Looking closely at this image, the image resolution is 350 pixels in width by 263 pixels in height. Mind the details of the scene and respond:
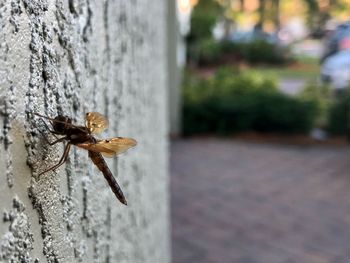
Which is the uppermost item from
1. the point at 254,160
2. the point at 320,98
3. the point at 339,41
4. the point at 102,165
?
the point at 102,165

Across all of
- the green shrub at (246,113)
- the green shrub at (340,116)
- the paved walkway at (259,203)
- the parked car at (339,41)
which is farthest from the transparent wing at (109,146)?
the parked car at (339,41)

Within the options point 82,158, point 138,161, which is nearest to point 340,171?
point 138,161

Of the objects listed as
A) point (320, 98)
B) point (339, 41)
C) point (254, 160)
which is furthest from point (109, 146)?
point (339, 41)

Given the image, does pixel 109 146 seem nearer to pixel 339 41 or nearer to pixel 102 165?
pixel 102 165

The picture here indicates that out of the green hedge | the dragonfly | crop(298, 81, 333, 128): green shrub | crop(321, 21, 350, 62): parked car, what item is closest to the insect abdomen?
the dragonfly

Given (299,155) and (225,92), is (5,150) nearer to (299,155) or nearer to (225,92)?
(299,155)

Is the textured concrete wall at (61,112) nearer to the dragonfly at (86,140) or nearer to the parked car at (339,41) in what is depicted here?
the dragonfly at (86,140)
